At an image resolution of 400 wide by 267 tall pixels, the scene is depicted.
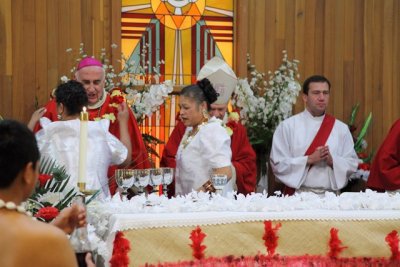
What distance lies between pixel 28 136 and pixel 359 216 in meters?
A: 1.73

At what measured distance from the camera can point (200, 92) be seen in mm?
4426

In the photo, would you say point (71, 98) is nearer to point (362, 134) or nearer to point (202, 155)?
point (202, 155)

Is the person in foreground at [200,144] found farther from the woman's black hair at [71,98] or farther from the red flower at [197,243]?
the red flower at [197,243]

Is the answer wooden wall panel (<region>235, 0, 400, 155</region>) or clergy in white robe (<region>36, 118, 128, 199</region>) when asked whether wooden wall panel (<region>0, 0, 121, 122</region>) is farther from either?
clergy in white robe (<region>36, 118, 128, 199</region>)

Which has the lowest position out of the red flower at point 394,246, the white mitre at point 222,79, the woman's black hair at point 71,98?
the red flower at point 394,246

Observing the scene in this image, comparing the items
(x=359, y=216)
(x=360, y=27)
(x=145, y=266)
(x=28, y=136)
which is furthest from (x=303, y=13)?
(x=28, y=136)

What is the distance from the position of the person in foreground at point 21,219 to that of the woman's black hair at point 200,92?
250 centimetres

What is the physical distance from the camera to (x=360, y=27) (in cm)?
641

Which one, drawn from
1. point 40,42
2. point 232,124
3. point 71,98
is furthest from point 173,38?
point 71,98

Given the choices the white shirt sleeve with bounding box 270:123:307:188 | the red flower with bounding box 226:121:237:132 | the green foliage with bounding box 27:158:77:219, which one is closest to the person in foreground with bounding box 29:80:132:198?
the green foliage with bounding box 27:158:77:219

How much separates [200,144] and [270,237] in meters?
1.22

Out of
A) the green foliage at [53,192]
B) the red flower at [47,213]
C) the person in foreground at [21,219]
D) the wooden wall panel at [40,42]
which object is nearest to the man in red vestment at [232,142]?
the wooden wall panel at [40,42]

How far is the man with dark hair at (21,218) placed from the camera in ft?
5.92

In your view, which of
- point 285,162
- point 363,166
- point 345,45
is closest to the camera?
point 285,162
